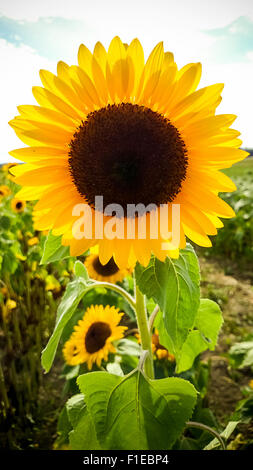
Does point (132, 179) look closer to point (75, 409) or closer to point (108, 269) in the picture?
point (75, 409)

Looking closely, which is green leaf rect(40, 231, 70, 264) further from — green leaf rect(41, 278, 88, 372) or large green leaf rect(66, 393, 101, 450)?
large green leaf rect(66, 393, 101, 450)

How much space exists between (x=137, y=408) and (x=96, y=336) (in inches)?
30.3

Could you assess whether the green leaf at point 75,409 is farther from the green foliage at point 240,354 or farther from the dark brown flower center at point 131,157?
the green foliage at point 240,354

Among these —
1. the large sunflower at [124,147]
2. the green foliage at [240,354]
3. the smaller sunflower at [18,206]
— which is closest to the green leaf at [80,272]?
the large sunflower at [124,147]

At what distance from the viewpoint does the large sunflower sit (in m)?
0.76

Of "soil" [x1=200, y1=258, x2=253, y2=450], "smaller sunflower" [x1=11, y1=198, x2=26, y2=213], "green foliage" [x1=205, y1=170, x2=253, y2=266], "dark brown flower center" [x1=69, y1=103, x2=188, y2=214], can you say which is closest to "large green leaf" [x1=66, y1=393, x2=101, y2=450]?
"dark brown flower center" [x1=69, y1=103, x2=188, y2=214]

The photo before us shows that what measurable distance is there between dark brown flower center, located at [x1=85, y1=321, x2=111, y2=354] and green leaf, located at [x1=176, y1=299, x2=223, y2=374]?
52 centimetres

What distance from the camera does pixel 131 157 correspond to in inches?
32.1

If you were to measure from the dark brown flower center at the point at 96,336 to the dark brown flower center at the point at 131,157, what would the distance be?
3.16 ft

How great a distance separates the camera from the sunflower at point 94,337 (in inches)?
62.7

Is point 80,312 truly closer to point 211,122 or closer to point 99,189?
point 99,189

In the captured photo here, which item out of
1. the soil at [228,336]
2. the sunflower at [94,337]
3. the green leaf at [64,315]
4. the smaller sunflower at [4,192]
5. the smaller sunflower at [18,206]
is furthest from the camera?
the smaller sunflower at [4,192]

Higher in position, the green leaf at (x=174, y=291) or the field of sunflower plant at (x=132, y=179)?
the field of sunflower plant at (x=132, y=179)
